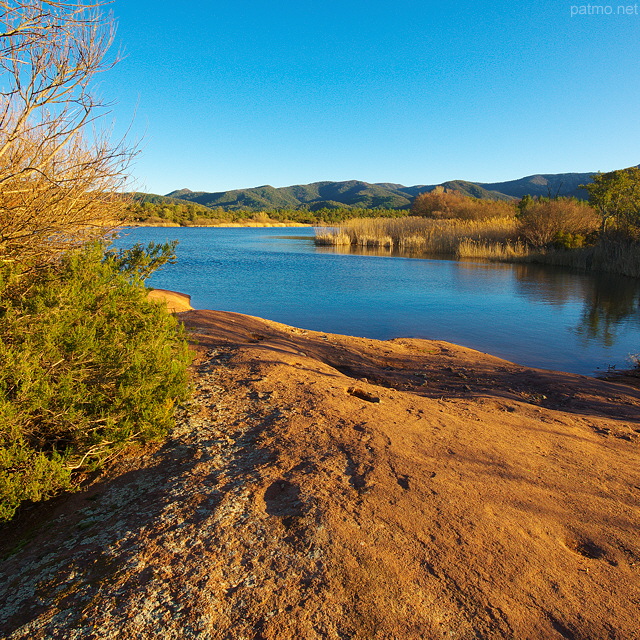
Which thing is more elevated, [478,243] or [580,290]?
[478,243]

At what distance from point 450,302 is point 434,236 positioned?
19682mm

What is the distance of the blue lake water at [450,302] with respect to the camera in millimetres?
9508

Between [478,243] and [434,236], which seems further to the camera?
[434,236]

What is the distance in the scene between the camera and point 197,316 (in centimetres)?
757

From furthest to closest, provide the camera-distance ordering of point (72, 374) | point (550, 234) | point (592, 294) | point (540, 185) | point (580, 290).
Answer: point (540, 185) → point (550, 234) → point (580, 290) → point (592, 294) → point (72, 374)

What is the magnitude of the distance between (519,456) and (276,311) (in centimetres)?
946

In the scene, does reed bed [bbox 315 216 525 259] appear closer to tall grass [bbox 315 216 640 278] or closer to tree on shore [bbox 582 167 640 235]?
tall grass [bbox 315 216 640 278]

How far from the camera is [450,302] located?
14.0 meters

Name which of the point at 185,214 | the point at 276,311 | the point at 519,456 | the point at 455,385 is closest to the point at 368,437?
the point at 519,456

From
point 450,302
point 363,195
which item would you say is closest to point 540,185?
point 363,195

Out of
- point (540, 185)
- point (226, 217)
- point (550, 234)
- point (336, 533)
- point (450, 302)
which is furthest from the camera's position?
point (540, 185)

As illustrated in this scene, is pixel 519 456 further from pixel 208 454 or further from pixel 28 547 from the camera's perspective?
pixel 28 547

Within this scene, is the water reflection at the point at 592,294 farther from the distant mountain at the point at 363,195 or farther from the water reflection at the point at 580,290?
the distant mountain at the point at 363,195

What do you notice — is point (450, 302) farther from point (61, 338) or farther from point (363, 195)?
point (363, 195)
